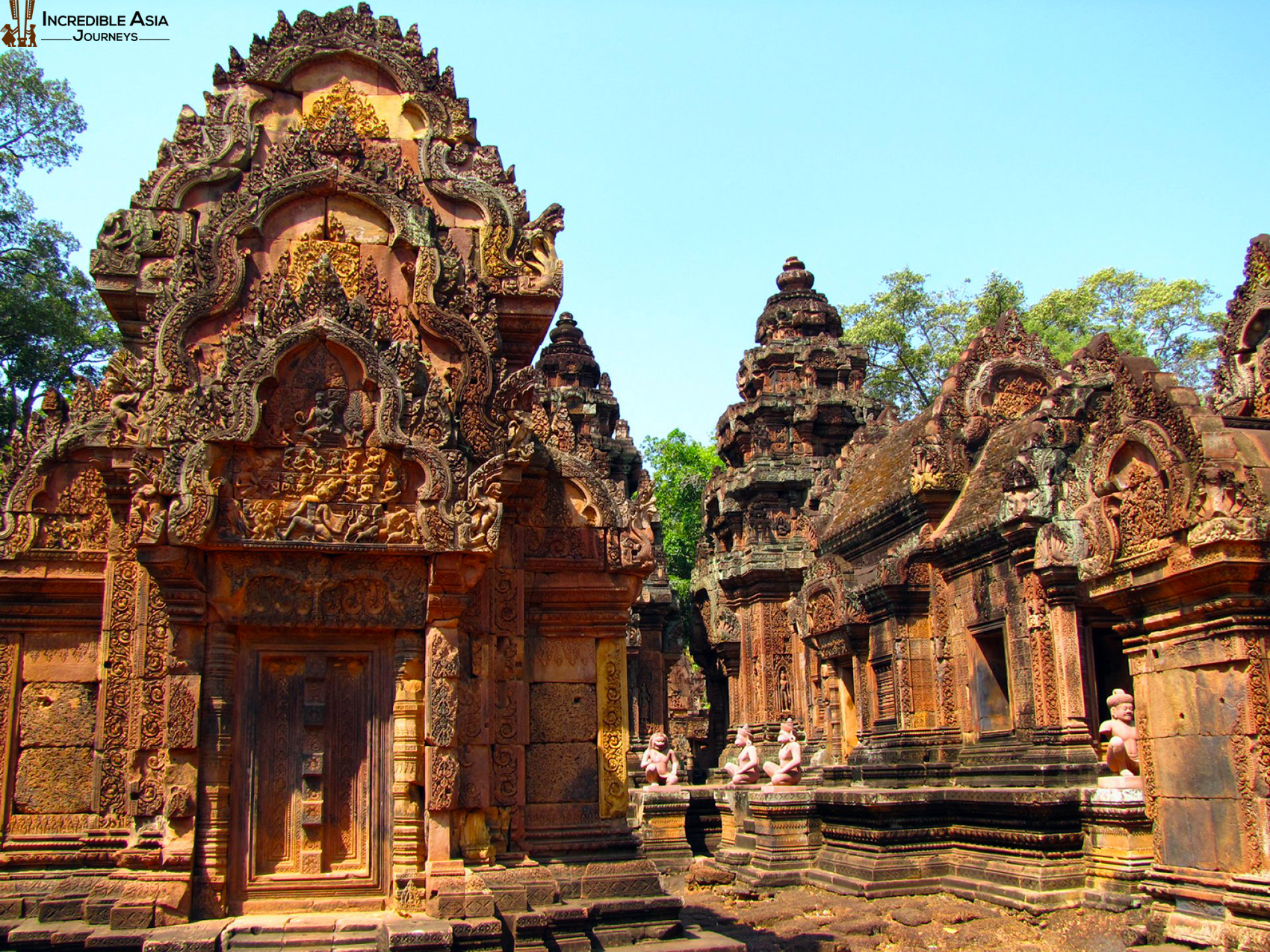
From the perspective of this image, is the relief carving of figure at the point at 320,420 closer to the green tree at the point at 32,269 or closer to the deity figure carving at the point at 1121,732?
the deity figure carving at the point at 1121,732

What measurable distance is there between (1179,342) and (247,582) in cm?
3494

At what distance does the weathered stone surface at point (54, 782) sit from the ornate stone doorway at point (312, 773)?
2195 millimetres

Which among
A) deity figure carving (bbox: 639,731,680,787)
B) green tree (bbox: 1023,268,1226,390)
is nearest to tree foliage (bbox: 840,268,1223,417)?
green tree (bbox: 1023,268,1226,390)

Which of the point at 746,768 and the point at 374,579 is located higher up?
the point at 374,579

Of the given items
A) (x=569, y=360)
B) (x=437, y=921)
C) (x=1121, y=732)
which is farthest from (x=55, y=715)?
(x=569, y=360)

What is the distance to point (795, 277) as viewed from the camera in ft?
95.5

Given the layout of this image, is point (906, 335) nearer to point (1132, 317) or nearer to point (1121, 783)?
point (1132, 317)

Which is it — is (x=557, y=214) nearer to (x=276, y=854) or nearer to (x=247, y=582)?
(x=247, y=582)

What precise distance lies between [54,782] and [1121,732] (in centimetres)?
894

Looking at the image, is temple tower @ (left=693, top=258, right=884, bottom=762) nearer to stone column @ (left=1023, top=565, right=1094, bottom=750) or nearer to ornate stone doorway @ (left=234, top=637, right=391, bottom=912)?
stone column @ (left=1023, top=565, right=1094, bottom=750)

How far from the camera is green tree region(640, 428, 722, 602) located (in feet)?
143

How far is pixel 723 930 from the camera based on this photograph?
32.9ft

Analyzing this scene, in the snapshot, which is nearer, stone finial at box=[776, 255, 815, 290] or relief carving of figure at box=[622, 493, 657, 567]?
relief carving of figure at box=[622, 493, 657, 567]

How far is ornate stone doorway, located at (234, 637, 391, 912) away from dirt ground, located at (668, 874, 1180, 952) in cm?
310
